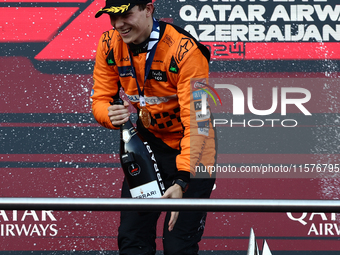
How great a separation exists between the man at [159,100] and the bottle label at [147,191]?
0.32 ft

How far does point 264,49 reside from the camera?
2289mm

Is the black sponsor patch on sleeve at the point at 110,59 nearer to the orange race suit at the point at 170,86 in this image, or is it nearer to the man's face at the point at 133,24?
the orange race suit at the point at 170,86

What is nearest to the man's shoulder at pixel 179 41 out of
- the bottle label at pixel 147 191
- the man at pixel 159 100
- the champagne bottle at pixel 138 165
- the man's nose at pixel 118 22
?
the man at pixel 159 100

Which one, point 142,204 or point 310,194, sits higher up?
point 142,204

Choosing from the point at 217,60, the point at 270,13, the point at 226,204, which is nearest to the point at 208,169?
the point at 226,204

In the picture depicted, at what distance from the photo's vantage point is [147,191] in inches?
58.5

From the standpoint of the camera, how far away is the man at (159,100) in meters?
1.42

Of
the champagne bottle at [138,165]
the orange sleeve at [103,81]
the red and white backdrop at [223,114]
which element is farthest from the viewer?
the red and white backdrop at [223,114]

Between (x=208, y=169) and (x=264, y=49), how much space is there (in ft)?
3.18

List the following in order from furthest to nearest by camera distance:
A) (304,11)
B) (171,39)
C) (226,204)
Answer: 1. (304,11)
2. (171,39)
3. (226,204)

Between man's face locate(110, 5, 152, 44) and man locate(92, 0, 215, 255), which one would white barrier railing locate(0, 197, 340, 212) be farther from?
man's face locate(110, 5, 152, 44)

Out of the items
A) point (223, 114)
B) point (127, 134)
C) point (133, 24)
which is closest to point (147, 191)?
point (127, 134)

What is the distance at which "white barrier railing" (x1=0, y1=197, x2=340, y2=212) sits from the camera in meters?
0.88

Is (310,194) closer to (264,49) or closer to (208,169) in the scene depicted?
(264,49)
